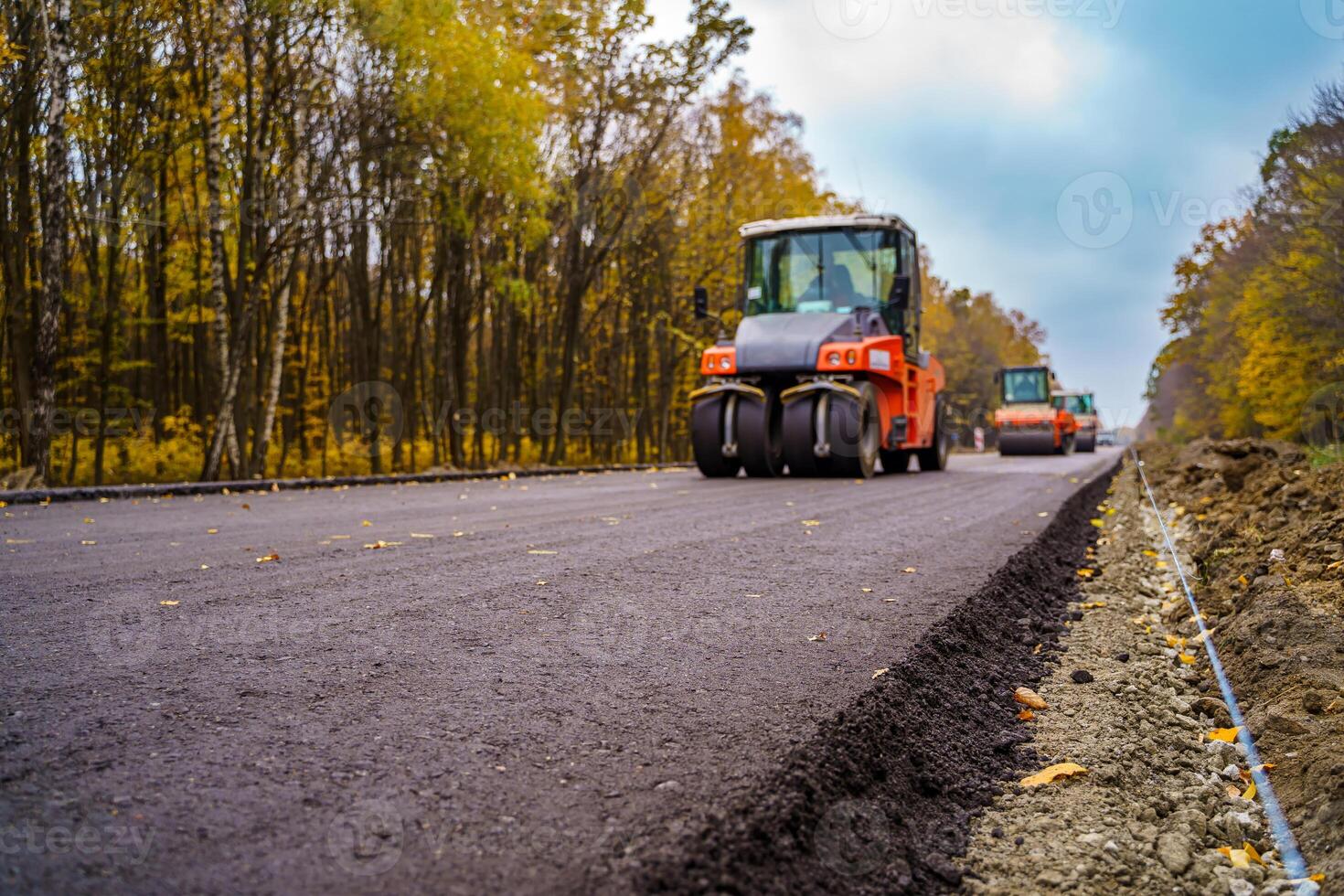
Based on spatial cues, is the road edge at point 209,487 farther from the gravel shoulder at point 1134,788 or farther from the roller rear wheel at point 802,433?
the gravel shoulder at point 1134,788

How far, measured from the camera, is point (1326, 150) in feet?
72.4

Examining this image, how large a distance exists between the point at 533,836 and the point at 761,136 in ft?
99.8

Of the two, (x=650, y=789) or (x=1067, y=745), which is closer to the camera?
(x=650, y=789)

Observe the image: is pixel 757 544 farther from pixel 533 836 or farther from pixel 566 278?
pixel 566 278

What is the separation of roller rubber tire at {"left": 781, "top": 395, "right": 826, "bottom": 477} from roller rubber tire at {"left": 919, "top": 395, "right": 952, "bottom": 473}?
16.7 ft

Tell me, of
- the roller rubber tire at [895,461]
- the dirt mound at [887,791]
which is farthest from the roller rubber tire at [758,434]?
the dirt mound at [887,791]

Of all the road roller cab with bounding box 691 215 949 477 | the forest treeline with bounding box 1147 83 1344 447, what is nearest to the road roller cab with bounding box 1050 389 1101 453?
the forest treeline with bounding box 1147 83 1344 447

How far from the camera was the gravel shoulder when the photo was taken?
2469 mm

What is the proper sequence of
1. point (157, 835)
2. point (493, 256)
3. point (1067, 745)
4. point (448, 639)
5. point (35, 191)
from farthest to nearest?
1. point (493, 256)
2. point (35, 191)
3. point (448, 639)
4. point (1067, 745)
5. point (157, 835)

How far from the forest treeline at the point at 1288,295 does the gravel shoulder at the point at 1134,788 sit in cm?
2128

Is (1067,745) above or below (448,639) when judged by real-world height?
below

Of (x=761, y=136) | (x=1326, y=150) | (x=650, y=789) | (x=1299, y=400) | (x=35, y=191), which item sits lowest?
(x=650, y=789)

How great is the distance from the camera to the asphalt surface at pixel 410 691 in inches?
76.4

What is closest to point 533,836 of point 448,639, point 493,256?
point 448,639
